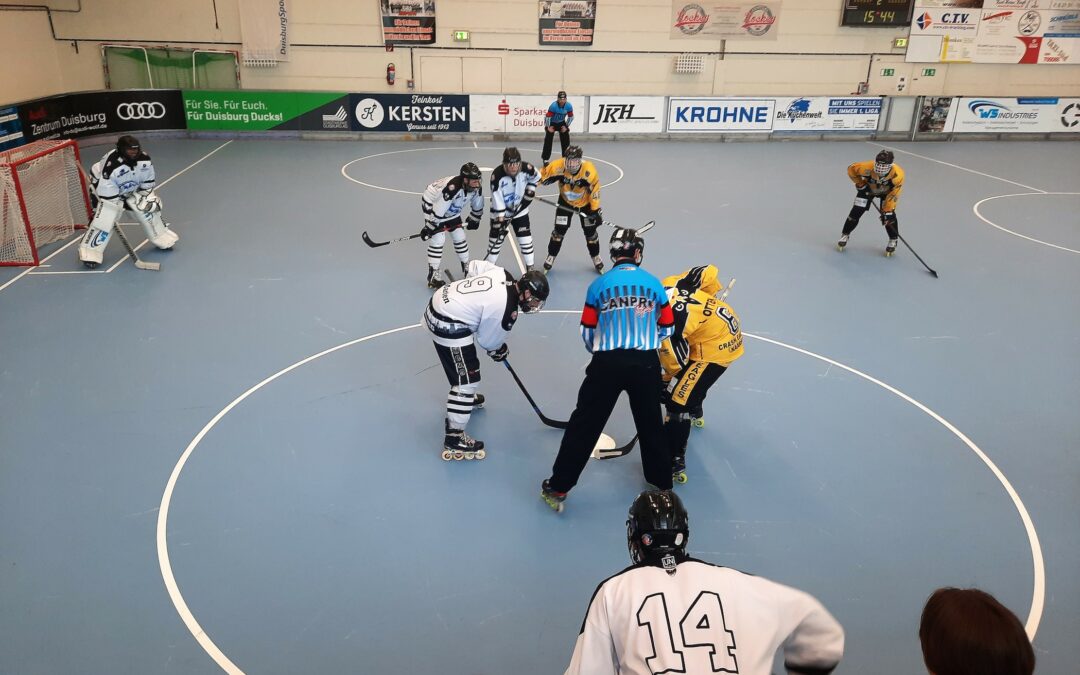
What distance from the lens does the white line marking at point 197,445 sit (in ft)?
14.1

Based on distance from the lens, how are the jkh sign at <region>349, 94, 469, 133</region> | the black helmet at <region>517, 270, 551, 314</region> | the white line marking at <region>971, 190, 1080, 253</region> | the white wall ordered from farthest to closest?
the jkh sign at <region>349, 94, 469, 133</region> → the white wall → the white line marking at <region>971, 190, 1080, 253</region> → the black helmet at <region>517, 270, 551, 314</region>

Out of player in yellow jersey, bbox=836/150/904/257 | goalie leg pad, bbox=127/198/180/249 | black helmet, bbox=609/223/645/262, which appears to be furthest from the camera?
player in yellow jersey, bbox=836/150/904/257

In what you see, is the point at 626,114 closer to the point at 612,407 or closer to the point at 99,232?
the point at 99,232

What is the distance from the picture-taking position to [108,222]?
9.92 m

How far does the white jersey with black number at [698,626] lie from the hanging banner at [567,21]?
18159mm

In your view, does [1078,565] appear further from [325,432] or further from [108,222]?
[108,222]

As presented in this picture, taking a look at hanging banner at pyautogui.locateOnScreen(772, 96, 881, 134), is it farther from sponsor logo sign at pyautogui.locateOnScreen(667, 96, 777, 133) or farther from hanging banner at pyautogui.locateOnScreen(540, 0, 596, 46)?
hanging banner at pyautogui.locateOnScreen(540, 0, 596, 46)

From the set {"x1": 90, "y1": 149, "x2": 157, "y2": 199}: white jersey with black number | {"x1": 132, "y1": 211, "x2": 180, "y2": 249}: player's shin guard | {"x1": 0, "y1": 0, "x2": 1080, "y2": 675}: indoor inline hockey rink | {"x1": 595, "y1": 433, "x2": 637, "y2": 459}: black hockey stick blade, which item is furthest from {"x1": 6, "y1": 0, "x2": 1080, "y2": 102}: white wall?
{"x1": 595, "y1": 433, "x2": 637, "y2": 459}: black hockey stick blade

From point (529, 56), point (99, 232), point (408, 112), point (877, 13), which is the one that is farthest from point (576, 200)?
point (877, 13)

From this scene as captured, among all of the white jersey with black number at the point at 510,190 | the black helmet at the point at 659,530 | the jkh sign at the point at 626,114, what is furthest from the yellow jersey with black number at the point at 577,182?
the jkh sign at the point at 626,114

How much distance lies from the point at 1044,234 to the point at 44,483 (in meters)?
13.3

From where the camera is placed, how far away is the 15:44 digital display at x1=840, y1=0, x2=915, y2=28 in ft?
63.0

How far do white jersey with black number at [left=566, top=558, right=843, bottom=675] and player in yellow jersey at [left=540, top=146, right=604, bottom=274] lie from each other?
773 cm

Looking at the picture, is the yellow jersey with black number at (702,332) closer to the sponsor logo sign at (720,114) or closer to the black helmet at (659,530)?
A: the black helmet at (659,530)
